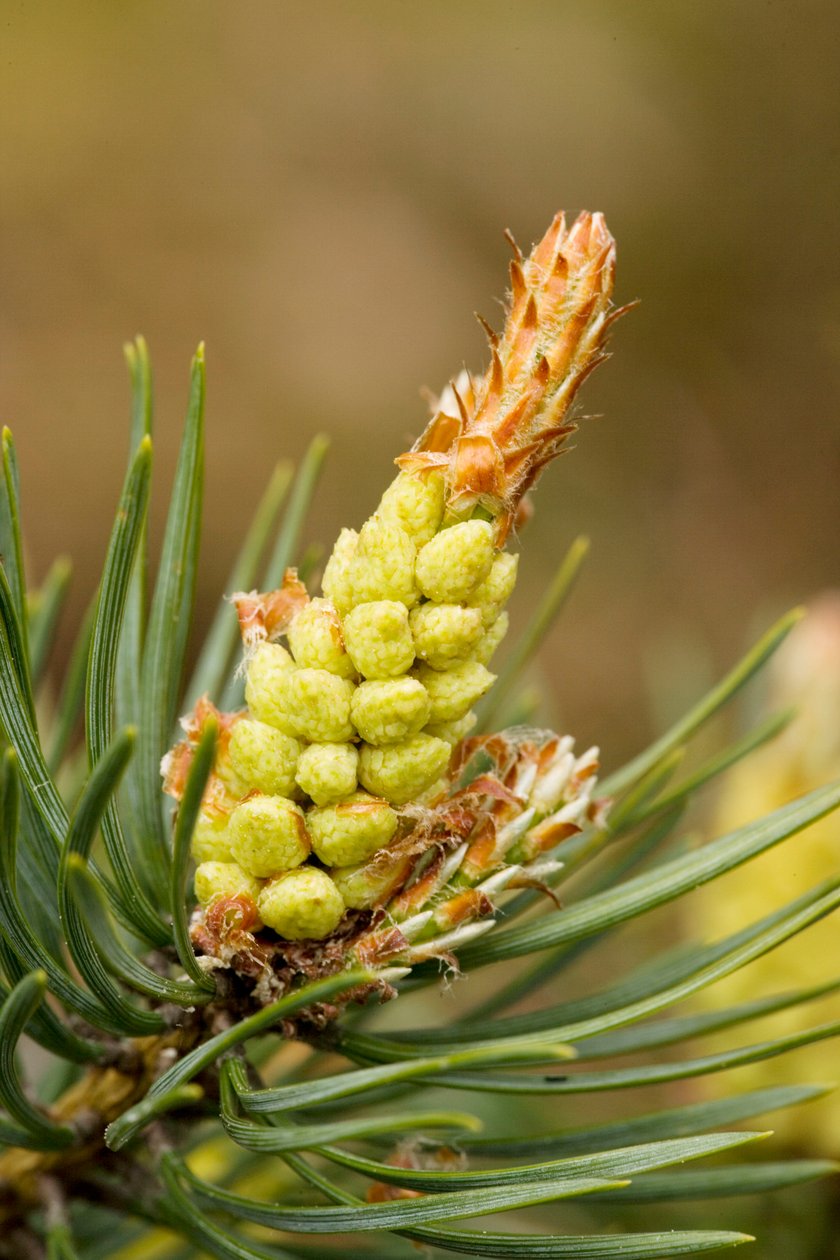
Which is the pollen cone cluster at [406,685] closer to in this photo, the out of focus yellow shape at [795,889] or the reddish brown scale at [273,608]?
the reddish brown scale at [273,608]

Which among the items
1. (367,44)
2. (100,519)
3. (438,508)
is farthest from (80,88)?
(438,508)

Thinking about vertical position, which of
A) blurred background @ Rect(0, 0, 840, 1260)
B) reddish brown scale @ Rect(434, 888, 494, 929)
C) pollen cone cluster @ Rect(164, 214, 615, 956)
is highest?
blurred background @ Rect(0, 0, 840, 1260)

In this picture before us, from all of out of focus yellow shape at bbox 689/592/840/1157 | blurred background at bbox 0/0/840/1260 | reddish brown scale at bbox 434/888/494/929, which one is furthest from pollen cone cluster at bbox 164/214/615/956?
blurred background at bbox 0/0/840/1260

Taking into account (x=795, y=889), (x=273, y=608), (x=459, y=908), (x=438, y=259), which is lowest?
(x=459, y=908)

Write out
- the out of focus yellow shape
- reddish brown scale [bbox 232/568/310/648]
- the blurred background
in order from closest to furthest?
reddish brown scale [bbox 232/568/310/648]
the out of focus yellow shape
the blurred background

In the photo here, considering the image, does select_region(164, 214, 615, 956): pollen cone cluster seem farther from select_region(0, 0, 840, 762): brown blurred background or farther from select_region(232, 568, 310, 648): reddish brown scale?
select_region(0, 0, 840, 762): brown blurred background

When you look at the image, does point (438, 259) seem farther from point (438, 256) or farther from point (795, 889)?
point (795, 889)

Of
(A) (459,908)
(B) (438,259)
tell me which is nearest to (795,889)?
(A) (459,908)
